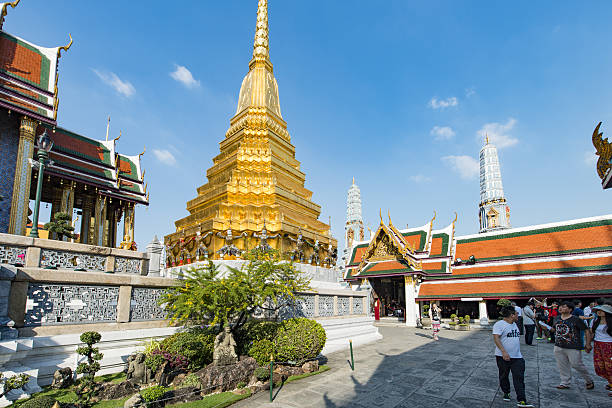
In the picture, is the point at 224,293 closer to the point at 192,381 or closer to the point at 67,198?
the point at 192,381

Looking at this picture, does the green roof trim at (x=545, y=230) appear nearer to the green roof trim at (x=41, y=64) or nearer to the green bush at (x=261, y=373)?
the green bush at (x=261, y=373)

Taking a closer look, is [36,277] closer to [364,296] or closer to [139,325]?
[139,325]

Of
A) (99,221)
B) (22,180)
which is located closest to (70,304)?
(22,180)

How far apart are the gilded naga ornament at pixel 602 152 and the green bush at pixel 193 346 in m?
11.3

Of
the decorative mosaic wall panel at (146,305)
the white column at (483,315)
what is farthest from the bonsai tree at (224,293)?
the white column at (483,315)

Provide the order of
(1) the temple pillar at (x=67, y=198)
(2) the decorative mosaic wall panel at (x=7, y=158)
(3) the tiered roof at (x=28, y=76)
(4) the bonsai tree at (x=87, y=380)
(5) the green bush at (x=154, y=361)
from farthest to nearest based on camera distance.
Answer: (1) the temple pillar at (x=67, y=198)
(3) the tiered roof at (x=28, y=76)
(2) the decorative mosaic wall panel at (x=7, y=158)
(5) the green bush at (x=154, y=361)
(4) the bonsai tree at (x=87, y=380)

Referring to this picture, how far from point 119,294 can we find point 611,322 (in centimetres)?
1005

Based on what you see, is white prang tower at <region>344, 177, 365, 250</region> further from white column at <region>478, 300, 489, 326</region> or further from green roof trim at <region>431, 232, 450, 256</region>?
white column at <region>478, 300, 489, 326</region>

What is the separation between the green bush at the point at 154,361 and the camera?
6.38m

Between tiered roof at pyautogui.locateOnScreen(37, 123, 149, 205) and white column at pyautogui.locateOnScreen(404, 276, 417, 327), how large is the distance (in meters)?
18.6

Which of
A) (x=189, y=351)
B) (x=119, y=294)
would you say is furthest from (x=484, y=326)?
(x=119, y=294)

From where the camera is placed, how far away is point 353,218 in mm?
80750

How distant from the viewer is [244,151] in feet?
57.2

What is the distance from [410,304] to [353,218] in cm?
5867
